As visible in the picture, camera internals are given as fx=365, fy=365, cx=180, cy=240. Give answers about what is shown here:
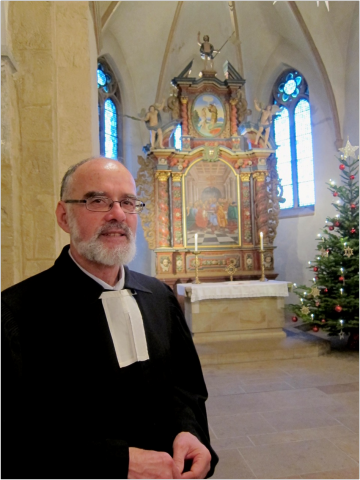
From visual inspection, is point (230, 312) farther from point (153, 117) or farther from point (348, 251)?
point (153, 117)

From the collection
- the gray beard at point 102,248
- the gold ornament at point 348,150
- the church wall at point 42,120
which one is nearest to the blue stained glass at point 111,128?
the church wall at point 42,120

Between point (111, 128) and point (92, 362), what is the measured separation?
137 centimetres

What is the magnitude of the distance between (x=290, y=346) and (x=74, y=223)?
1453 mm

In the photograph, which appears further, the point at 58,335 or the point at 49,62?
the point at 49,62

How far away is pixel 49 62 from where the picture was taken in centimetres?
123

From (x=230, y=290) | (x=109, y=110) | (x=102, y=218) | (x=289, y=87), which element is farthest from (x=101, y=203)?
(x=289, y=87)

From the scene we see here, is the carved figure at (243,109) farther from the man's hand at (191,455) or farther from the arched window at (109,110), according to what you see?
the man's hand at (191,455)

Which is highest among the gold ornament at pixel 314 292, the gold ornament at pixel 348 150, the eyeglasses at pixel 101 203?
the gold ornament at pixel 348 150

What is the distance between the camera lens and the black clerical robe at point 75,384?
0.85 meters

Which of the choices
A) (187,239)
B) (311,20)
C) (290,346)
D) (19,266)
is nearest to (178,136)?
(187,239)

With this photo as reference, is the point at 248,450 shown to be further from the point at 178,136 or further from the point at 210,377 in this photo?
the point at 178,136

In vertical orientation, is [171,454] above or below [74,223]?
below

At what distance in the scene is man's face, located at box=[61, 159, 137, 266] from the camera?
0.92m

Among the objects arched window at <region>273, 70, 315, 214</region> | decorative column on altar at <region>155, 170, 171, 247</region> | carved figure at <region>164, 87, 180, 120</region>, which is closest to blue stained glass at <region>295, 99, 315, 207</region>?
arched window at <region>273, 70, 315, 214</region>
